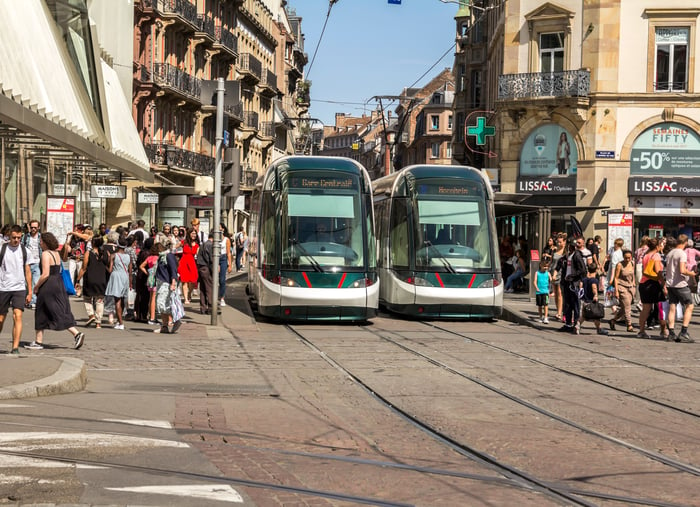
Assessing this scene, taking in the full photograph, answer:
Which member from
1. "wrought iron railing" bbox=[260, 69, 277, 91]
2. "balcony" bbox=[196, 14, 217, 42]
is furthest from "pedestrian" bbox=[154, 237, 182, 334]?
"wrought iron railing" bbox=[260, 69, 277, 91]

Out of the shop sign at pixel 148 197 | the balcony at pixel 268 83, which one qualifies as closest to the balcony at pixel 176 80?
the shop sign at pixel 148 197

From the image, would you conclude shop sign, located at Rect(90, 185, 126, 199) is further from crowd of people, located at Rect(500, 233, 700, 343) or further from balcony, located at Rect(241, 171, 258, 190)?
balcony, located at Rect(241, 171, 258, 190)

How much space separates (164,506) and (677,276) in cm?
1529

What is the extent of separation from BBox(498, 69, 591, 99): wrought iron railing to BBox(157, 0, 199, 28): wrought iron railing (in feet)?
66.5

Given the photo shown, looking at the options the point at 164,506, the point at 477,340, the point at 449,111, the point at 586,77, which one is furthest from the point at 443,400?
the point at 449,111

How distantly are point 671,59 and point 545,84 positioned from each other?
14.2ft

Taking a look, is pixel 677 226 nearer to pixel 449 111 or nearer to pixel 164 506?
pixel 164 506

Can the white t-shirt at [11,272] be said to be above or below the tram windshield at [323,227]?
below

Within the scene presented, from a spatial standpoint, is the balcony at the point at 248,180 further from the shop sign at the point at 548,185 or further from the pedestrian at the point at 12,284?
the pedestrian at the point at 12,284

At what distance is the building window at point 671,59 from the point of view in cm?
4025

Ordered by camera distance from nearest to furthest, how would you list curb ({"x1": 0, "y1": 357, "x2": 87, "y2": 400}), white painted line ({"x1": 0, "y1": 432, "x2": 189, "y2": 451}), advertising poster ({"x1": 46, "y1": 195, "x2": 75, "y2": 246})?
white painted line ({"x1": 0, "y1": 432, "x2": 189, "y2": 451}) < curb ({"x1": 0, "y1": 357, "x2": 87, "y2": 400}) < advertising poster ({"x1": 46, "y1": 195, "x2": 75, "y2": 246})

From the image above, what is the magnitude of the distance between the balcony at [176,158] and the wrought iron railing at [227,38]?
8195 millimetres

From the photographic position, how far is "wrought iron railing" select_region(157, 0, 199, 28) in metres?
55.8

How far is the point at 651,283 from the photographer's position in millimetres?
20797
